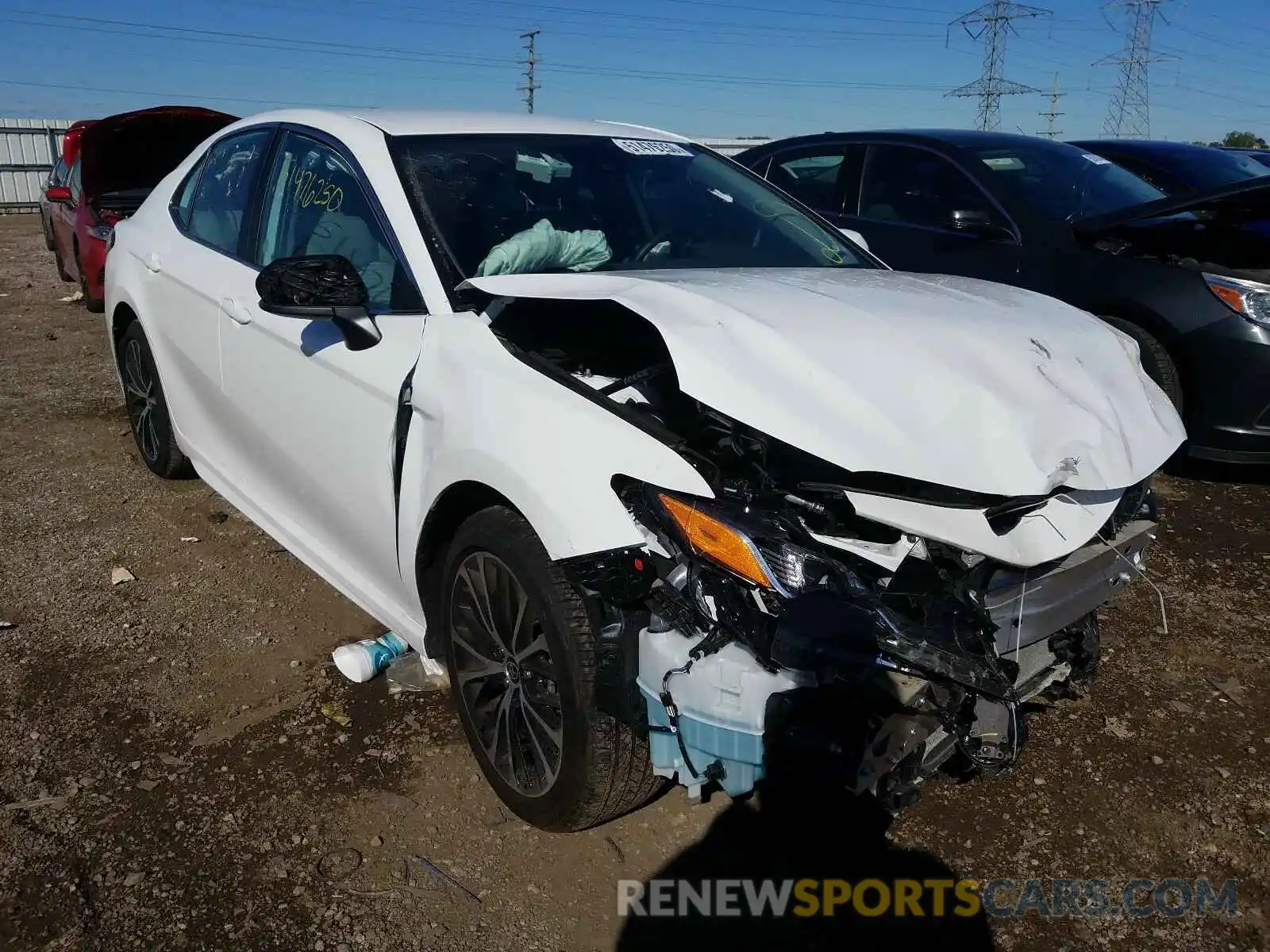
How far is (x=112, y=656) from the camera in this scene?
3.41 meters

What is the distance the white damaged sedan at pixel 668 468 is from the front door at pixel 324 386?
0.02 meters

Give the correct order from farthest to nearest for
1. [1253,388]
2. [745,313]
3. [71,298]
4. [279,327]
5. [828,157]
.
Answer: [71,298], [828,157], [1253,388], [279,327], [745,313]

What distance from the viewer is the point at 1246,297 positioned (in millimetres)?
4773

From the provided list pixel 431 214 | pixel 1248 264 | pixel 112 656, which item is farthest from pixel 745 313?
pixel 1248 264

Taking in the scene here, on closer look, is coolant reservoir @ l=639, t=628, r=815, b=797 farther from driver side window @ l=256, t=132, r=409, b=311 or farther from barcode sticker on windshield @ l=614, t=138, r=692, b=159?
barcode sticker on windshield @ l=614, t=138, r=692, b=159

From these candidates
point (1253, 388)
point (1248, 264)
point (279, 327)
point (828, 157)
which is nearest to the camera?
point (279, 327)

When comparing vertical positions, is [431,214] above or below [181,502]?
above

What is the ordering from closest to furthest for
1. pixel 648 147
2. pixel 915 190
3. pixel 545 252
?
pixel 545 252
pixel 648 147
pixel 915 190

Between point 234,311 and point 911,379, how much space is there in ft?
7.80

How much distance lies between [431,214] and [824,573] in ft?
5.17

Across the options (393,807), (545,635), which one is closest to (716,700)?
(545,635)

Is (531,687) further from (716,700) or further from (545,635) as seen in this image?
(716,700)

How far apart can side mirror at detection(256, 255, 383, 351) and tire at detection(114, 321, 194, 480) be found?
207cm

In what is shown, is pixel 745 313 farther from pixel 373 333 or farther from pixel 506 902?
pixel 506 902
